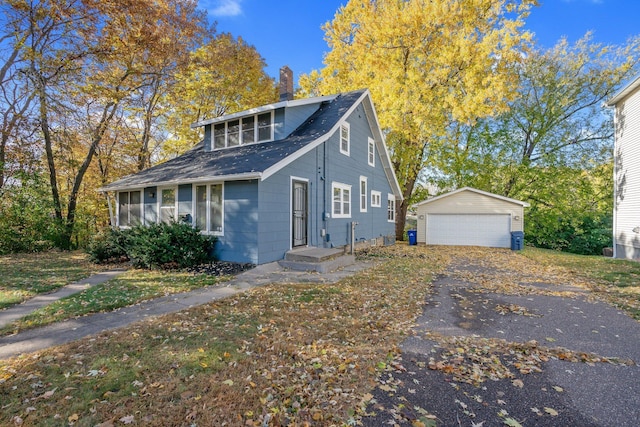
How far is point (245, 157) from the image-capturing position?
9.92 m

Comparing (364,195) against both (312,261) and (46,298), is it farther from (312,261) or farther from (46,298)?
(46,298)

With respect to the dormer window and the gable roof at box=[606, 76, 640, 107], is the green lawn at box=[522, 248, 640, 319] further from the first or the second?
the dormer window

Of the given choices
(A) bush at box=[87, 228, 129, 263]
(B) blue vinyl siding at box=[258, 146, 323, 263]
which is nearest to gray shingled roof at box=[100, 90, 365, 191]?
(B) blue vinyl siding at box=[258, 146, 323, 263]

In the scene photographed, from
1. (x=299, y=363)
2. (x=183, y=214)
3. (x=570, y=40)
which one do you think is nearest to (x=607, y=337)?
(x=299, y=363)

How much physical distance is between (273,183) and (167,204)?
4193 mm

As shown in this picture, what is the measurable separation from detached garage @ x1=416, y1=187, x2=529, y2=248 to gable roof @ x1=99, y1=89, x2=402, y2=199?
6.89 metres

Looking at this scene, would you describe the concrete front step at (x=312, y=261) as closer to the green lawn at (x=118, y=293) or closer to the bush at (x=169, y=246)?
the green lawn at (x=118, y=293)

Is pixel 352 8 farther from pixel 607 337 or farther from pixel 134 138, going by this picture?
pixel 607 337

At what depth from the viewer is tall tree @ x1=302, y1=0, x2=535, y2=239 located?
1556cm

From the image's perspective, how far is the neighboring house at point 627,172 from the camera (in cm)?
1196

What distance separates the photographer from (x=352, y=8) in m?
18.1

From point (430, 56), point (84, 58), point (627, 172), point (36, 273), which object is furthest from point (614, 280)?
point (84, 58)

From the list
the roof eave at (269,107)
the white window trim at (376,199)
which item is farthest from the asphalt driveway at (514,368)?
the white window trim at (376,199)

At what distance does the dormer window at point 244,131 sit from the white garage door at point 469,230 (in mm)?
10852
